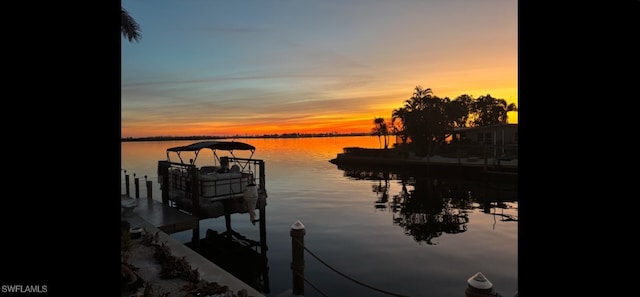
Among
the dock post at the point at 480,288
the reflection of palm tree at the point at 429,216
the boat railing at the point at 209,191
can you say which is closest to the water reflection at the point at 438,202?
the reflection of palm tree at the point at 429,216

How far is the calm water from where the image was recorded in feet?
42.9

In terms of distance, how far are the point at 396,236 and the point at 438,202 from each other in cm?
1200

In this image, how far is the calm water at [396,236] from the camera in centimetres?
1308

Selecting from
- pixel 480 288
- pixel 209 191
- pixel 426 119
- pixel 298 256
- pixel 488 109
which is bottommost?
pixel 298 256

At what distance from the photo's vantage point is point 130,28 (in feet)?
56.2

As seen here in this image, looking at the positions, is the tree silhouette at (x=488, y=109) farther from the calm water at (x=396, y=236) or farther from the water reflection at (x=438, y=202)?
the calm water at (x=396, y=236)

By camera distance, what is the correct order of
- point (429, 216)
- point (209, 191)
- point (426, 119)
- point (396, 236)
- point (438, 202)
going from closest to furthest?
point (209, 191) → point (396, 236) → point (429, 216) → point (438, 202) → point (426, 119)

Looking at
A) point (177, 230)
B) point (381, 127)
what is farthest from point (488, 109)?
point (177, 230)

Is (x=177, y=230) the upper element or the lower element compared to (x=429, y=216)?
upper

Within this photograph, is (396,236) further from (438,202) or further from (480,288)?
(480,288)

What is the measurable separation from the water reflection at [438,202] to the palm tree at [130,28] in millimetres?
19111

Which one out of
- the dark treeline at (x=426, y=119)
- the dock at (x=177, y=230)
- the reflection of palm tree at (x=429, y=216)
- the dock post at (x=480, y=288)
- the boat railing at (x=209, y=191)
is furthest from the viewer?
the dark treeline at (x=426, y=119)
